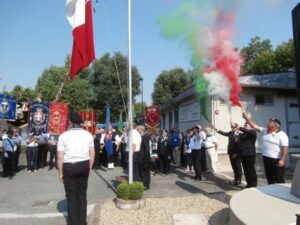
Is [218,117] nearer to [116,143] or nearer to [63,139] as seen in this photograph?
[116,143]

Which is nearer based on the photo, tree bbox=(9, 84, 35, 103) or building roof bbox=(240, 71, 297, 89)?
building roof bbox=(240, 71, 297, 89)

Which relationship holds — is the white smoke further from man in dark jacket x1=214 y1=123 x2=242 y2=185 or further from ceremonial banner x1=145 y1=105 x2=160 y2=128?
ceremonial banner x1=145 y1=105 x2=160 y2=128

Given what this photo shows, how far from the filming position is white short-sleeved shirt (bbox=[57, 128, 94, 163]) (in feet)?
18.8

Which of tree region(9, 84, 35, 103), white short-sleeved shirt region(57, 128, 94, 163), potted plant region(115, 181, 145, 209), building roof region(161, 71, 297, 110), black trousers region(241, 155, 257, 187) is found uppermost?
tree region(9, 84, 35, 103)

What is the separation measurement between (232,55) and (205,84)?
4.01m

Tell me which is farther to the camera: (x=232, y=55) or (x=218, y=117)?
(x=218, y=117)

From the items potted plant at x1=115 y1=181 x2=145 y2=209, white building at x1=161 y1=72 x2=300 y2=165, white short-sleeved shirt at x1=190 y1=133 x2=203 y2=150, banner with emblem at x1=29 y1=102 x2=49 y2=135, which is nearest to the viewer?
potted plant at x1=115 y1=181 x2=145 y2=209

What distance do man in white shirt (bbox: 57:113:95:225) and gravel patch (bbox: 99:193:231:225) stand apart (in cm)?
81

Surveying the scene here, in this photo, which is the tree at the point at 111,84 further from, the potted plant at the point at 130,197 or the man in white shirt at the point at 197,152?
the potted plant at the point at 130,197

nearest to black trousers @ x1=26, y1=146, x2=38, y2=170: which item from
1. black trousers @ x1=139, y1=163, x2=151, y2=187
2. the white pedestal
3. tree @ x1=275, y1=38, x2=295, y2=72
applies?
black trousers @ x1=139, y1=163, x2=151, y2=187

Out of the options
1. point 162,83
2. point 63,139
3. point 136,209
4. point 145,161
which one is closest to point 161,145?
point 145,161

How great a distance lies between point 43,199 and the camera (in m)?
8.98

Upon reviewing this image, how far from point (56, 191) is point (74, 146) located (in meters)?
4.98

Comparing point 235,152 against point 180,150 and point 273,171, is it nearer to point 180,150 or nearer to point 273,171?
point 273,171
